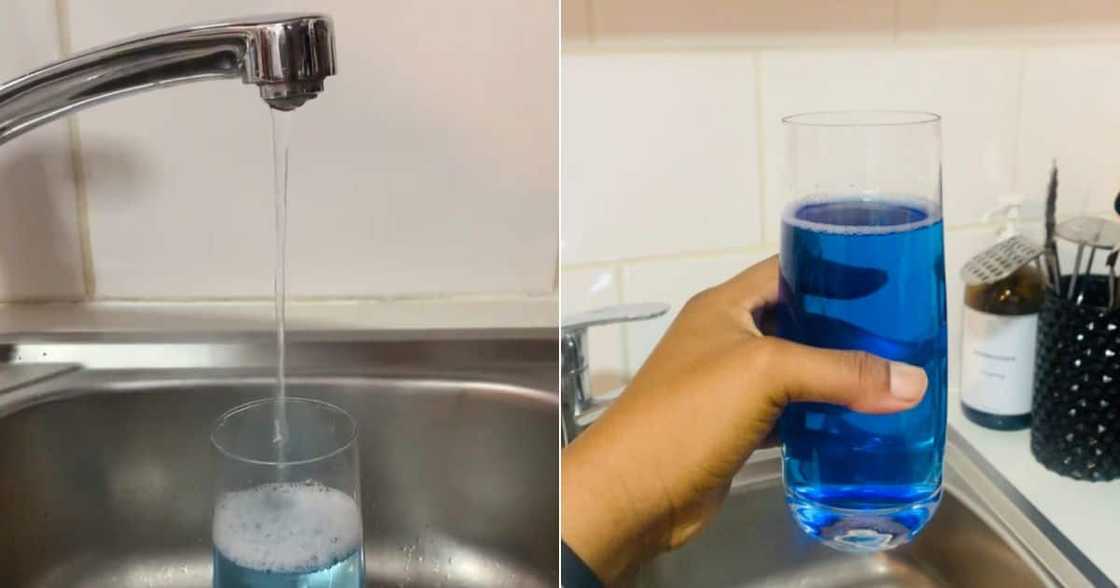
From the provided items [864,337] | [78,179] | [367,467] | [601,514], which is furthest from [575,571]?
[78,179]

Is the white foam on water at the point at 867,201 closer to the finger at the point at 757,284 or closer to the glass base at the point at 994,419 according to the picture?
the finger at the point at 757,284

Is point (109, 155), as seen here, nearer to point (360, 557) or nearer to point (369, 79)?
point (369, 79)

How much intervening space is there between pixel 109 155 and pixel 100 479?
0.60ft

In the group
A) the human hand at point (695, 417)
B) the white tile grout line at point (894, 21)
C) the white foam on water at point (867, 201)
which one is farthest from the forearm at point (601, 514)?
the white tile grout line at point (894, 21)

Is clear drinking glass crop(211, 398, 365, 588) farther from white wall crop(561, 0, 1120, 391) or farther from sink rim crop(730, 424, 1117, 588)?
sink rim crop(730, 424, 1117, 588)

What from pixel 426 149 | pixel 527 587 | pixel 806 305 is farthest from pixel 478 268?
pixel 806 305

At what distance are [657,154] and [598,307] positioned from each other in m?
0.06

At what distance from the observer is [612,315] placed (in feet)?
1.28

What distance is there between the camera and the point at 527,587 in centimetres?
55

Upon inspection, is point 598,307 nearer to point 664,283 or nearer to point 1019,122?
point 664,283

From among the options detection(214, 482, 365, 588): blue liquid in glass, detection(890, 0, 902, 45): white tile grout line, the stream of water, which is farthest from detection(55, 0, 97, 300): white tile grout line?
detection(890, 0, 902, 45): white tile grout line

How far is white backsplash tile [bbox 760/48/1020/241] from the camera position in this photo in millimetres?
397

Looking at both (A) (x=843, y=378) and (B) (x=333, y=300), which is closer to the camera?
(A) (x=843, y=378)

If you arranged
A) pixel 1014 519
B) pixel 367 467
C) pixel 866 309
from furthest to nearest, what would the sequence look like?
pixel 367 467, pixel 1014 519, pixel 866 309
